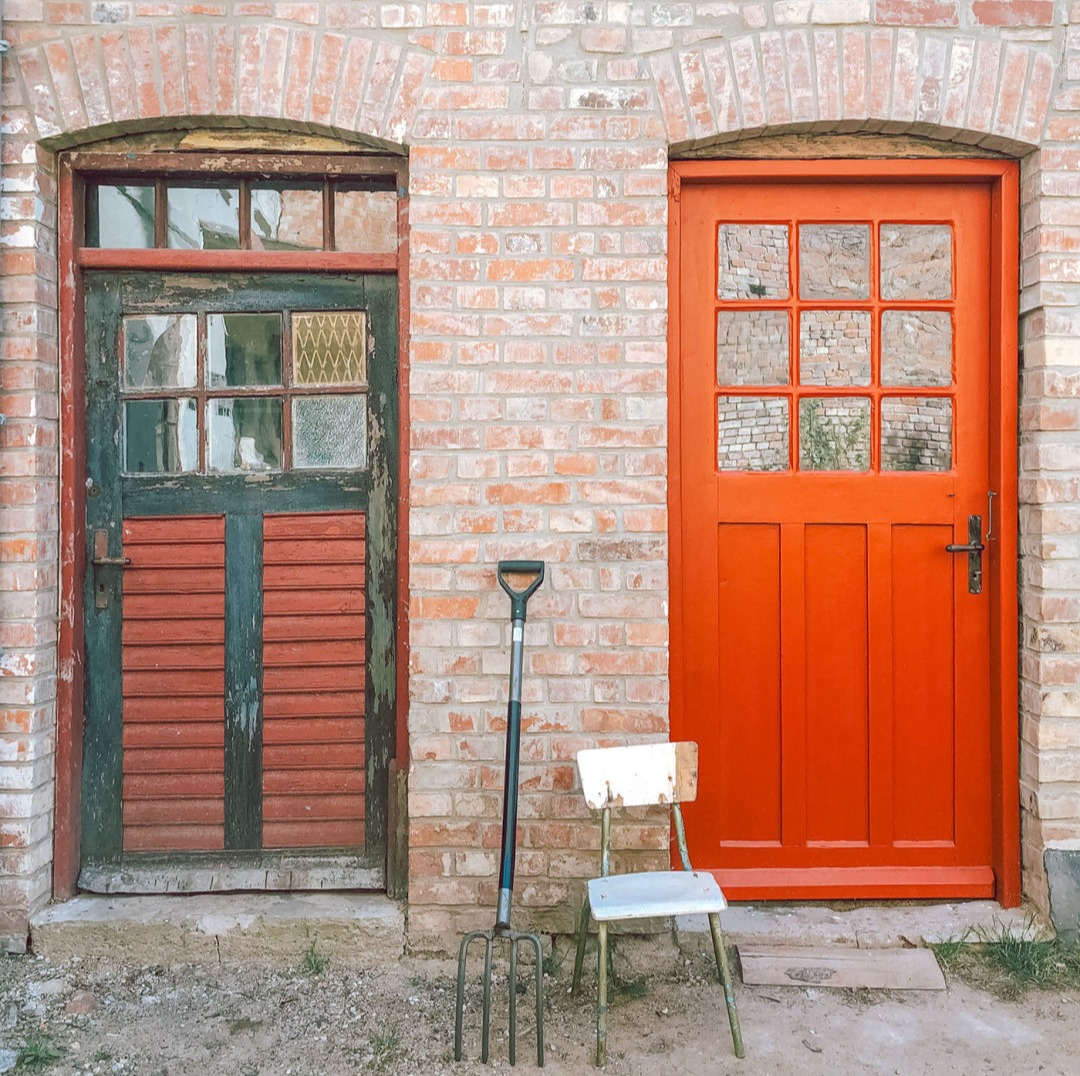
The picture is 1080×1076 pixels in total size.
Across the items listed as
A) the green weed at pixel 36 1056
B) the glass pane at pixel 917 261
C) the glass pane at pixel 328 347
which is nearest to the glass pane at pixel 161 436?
the glass pane at pixel 328 347

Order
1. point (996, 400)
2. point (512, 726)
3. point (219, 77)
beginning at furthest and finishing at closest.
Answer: point (996, 400), point (219, 77), point (512, 726)

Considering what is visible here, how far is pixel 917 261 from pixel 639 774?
1.97 metres

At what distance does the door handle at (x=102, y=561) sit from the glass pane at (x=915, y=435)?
2.64 metres

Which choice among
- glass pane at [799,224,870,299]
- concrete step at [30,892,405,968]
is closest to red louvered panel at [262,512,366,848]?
concrete step at [30,892,405,968]

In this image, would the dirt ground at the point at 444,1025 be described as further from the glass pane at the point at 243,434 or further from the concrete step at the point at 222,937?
the glass pane at the point at 243,434

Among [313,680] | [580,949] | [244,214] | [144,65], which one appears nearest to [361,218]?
[244,214]

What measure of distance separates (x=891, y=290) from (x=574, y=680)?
1.72 meters

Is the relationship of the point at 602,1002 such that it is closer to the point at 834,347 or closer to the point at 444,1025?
the point at 444,1025

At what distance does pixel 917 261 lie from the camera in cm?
325

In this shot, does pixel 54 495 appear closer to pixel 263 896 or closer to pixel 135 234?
pixel 135 234

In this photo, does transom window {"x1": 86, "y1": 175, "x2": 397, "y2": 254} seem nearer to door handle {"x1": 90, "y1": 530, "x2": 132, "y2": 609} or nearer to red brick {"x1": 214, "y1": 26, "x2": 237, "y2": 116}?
red brick {"x1": 214, "y1": 26, "x2": 237, "y2": 116}

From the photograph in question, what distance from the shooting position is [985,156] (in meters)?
3.15

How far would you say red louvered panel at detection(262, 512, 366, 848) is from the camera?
10.8 feet

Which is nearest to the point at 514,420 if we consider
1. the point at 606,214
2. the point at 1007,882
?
the point at 606,214
